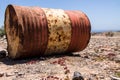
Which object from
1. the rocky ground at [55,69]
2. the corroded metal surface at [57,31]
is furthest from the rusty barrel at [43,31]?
the rocky ground at [55,69]

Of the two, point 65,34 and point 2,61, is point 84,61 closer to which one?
point 65,34

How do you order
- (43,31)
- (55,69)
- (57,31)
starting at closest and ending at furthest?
(55,69), (43,31), (57,31)

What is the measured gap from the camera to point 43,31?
1104cm

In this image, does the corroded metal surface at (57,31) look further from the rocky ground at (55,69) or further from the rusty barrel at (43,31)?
the rocky ground at (55,69)

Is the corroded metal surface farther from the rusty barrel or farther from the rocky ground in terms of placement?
the rocky ground

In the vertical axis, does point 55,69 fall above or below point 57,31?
below

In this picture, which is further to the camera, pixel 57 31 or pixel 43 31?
pixel 57 31

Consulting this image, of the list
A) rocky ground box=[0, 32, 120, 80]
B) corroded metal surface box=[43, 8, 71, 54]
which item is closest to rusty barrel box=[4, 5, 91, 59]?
corroded metal surface box=[43, 8, 71, 54]

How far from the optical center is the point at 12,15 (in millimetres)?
11172

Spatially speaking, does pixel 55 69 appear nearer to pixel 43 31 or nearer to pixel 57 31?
pixel 43 31

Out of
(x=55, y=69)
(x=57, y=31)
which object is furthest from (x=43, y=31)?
(x=55, y=69)

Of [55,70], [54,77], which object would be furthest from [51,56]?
[54,77]

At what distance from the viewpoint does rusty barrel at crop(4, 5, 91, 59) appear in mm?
10703

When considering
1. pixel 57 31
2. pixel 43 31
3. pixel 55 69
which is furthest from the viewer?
pixel 57 31
